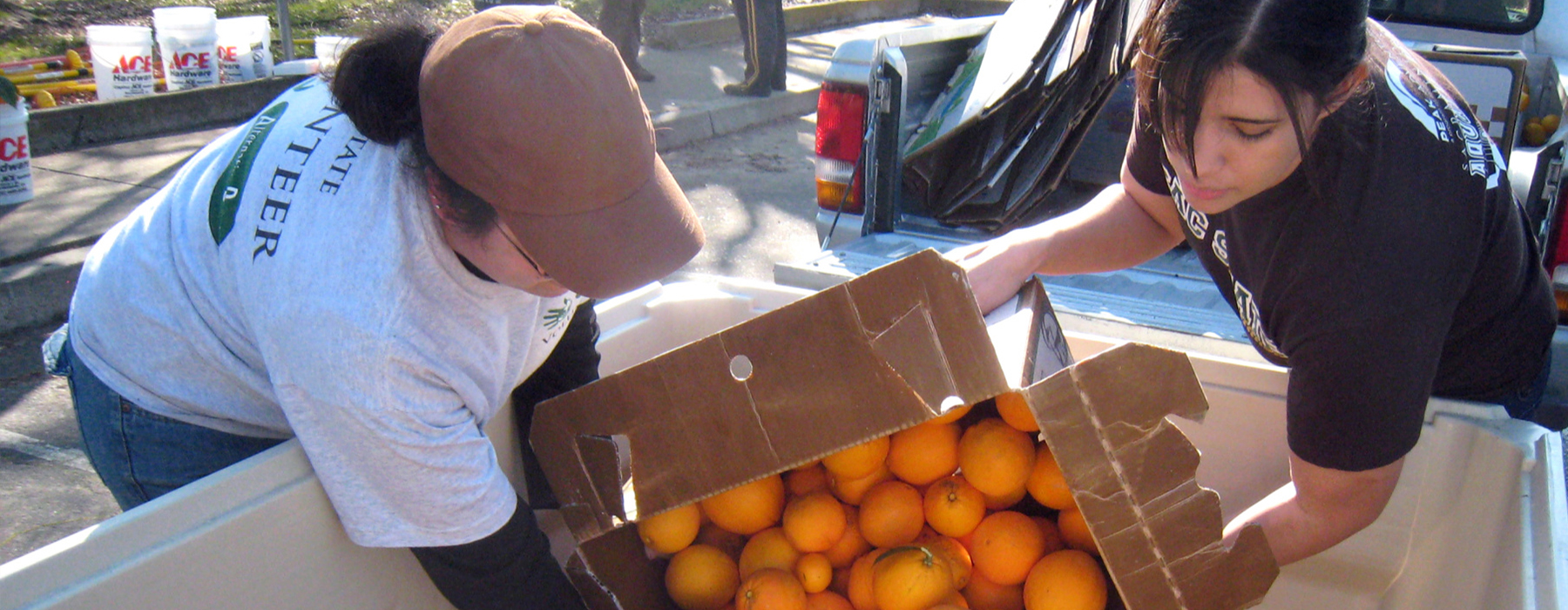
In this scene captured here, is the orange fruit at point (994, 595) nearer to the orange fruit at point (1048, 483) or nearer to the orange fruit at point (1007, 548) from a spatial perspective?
the orange fruit at point (1007, 548)

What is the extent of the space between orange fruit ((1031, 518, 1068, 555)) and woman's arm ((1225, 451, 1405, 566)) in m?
0.31

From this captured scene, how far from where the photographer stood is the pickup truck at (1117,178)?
5.00 ft

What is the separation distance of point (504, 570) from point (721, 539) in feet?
1.55

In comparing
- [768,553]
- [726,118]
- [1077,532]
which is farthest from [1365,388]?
[726,118]

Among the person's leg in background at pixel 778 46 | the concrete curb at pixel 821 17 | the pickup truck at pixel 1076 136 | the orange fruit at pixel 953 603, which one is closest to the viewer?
the orange fruit at pixel 953 603

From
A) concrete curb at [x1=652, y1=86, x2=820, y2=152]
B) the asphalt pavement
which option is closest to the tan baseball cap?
the asphalt pavement

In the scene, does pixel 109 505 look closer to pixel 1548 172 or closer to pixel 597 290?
pixel 597 290

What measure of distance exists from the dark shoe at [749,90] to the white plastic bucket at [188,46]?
11.7 ft

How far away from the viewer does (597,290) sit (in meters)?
1.21

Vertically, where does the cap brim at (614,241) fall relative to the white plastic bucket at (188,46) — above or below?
above

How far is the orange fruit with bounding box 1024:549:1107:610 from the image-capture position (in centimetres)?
147

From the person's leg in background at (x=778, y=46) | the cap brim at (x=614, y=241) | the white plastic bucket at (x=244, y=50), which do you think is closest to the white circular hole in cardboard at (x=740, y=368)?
the cap brim at (x=614, y=241)

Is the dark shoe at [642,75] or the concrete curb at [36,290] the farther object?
the dark shoe at [642,75]

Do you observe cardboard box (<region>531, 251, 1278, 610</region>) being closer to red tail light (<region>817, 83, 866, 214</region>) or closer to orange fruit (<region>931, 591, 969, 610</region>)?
orange fruit (<region>931, 591, 969, 610</region>)
